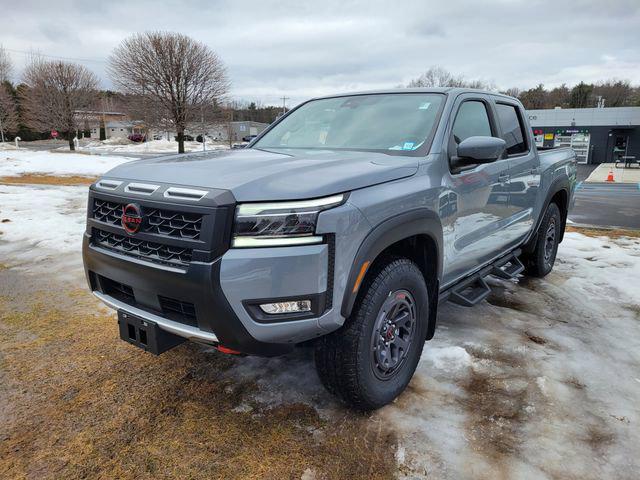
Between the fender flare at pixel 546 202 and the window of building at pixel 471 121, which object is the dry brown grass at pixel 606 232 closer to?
the fender flare at pixel 546 202

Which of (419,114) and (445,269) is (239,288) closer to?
(445,269)

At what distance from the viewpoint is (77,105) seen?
140 feet

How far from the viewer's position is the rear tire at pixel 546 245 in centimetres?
513

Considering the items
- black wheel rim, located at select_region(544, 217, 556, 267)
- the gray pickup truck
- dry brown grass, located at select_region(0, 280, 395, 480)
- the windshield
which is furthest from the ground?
the windshield

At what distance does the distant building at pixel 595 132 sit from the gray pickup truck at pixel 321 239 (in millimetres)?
35247

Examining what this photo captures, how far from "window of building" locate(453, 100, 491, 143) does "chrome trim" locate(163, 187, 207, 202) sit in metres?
1.88

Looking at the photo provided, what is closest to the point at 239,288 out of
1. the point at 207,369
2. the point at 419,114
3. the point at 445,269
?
the point at 207,369

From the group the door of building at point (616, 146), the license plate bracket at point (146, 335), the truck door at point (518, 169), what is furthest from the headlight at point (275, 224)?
the door of building at point (616, 146)

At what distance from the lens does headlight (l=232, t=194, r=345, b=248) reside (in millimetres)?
2096

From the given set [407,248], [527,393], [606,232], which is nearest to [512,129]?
[407,248]

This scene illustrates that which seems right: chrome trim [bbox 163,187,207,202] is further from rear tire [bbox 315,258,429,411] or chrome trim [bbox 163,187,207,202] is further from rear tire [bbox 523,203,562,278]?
rear tire [bbox 523,203,562,278]

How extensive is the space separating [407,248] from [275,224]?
1.05 m

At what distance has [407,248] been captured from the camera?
9.31 ft

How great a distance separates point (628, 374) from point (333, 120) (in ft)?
9.11
